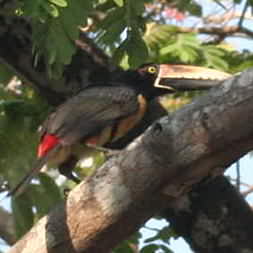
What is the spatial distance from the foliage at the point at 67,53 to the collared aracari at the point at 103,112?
21 cm

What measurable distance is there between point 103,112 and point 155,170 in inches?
68.0

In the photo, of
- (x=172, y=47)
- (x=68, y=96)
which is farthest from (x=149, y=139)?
(x=172, y=47)

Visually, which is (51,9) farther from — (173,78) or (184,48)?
(184,48)

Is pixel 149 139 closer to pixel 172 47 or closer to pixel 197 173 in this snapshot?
pixel 197 173

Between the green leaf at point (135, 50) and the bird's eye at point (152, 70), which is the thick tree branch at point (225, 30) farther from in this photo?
the green leaf at point (135, 50)

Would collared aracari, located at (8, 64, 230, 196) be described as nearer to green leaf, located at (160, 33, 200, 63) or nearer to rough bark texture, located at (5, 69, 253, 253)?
green leaf, located at (160, 33, 200, 63)

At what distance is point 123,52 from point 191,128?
1.19m

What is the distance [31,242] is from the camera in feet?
14.3

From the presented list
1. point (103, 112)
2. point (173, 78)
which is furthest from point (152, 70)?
point (103, 112)

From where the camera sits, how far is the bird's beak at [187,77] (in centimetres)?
546

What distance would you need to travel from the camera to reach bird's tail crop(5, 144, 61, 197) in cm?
491

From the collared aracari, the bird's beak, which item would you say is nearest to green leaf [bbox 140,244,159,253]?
the collared aracari

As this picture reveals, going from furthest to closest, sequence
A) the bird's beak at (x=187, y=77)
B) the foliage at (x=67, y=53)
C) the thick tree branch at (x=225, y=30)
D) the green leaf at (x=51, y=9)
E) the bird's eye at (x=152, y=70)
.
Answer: the thick tree branch at (x=225, y=30)
the bird's eye at (x=152, y=70)
the bird's beak at (x=187, y=77)
the foliage at (x=67, y=53)
the green leaf at (x=51, y=9)

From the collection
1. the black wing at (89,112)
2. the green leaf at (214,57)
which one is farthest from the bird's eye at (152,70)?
the green leaf at (214,57)
